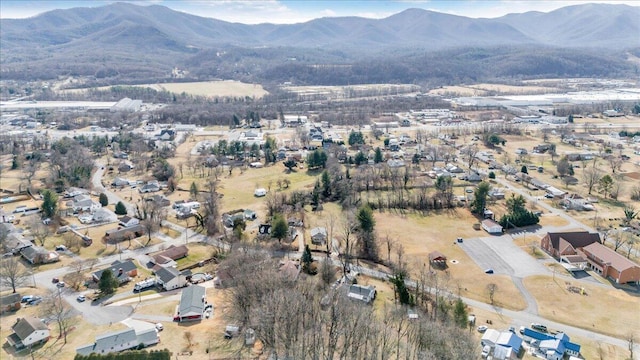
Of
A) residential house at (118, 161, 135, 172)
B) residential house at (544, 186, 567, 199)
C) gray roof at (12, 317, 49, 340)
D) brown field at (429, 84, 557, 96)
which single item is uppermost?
brown field at (429, 84, 557, 96)

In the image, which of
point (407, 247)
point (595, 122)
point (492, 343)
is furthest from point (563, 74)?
point (492, 343)

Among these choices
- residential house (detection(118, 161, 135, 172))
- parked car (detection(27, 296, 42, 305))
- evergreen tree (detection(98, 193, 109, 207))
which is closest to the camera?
parked car (detection(27, 296, 42, 305))

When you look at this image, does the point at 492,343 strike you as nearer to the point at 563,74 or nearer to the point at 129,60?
the point at 563,74

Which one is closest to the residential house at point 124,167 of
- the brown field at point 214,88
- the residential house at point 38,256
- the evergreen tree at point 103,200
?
the evergreen tree at point 103,200

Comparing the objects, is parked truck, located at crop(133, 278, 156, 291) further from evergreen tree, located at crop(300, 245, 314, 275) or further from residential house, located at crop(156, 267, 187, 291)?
evergreen tree, located at crop(300, 245, 314, 275)

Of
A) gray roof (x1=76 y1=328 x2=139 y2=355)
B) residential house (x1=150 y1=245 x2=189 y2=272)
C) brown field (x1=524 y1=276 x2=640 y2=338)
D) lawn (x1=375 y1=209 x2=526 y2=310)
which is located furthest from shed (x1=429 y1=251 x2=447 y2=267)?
gray roof (x1=76 y1=328 x2=139 y2=355)

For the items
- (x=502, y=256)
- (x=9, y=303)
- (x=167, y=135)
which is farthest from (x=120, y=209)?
(x=167, y=135)

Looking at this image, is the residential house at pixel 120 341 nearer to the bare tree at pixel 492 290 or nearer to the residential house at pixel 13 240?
the residential house at pixel 13 240
